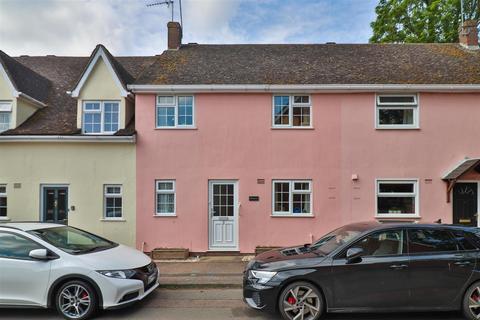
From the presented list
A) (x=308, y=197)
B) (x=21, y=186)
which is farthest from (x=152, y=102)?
(x=308, y=197)

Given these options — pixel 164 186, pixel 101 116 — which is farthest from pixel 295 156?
pixel 101 116

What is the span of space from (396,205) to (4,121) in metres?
13.8

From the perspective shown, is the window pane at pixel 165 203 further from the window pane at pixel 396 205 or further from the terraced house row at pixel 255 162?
the window pane at pixel 396 205

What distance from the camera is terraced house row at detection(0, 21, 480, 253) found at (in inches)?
434

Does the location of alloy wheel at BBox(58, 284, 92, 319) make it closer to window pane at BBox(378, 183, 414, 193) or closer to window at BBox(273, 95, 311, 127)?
window at BBox(273, 95, 311, 127)

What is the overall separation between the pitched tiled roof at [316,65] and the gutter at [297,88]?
0.26 m

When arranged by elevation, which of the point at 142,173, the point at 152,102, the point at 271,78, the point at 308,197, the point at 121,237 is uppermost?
the point at 271,78

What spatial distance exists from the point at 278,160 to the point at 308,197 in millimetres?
1584

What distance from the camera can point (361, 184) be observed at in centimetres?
1107

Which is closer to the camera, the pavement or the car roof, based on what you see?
the pavement

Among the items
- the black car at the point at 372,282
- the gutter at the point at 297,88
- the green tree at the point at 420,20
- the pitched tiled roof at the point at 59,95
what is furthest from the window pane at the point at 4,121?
the green tree at the point at 420,20

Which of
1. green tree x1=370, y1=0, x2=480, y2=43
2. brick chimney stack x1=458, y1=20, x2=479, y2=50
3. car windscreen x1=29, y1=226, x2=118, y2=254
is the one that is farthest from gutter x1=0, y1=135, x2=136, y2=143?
green tree x1=370, y1=0, x2=480, y2=43

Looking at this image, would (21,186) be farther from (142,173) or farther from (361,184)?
(361,184)

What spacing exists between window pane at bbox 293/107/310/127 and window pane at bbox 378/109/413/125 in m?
2.42
